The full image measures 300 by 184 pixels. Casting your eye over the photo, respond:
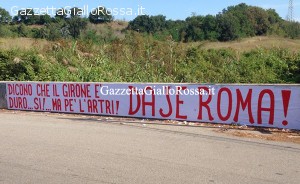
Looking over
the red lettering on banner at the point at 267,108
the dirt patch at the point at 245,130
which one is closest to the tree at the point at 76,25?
the dirt patch at the point at 245,130

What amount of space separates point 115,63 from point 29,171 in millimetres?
18499

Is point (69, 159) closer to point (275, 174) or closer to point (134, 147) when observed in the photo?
point (134, 147)

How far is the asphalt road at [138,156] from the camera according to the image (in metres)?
6.52

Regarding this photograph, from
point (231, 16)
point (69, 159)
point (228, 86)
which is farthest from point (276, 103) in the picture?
point (231, 16)

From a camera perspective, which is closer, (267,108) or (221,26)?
(267,108)

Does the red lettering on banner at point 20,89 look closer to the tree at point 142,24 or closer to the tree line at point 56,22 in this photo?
the tree line at point 56,22

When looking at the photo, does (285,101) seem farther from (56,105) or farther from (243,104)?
(56,105)

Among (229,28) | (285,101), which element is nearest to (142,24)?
(229,28)

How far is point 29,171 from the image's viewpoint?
22.4 feet

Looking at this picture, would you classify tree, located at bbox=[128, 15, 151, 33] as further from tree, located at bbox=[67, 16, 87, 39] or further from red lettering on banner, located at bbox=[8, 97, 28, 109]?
red lettering on banner, located at bbox=[8, 97, 28, 109]
